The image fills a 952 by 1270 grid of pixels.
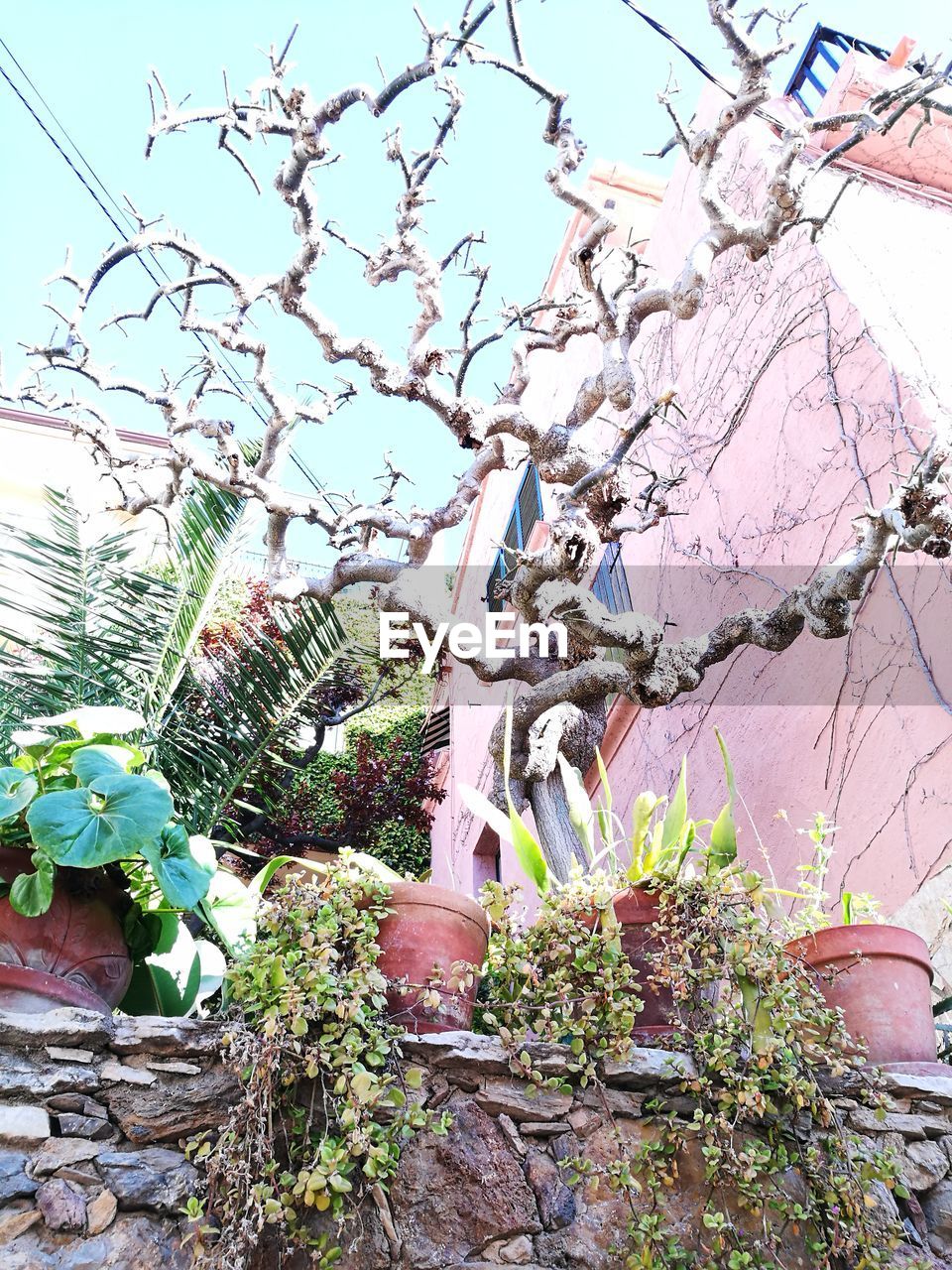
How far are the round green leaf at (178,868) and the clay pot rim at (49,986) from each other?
0.25 m

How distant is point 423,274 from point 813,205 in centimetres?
194

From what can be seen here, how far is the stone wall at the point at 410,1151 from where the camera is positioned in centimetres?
185

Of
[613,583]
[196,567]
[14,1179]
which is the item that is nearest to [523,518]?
[613,583]

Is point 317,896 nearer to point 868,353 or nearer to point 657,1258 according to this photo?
point 657,1258

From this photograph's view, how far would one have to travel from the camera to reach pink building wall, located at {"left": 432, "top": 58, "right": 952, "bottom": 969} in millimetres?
3098

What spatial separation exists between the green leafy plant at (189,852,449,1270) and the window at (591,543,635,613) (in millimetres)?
3591

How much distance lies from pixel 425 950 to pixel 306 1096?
1.30 feet

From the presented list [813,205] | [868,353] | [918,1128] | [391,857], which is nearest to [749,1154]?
[918,1128]

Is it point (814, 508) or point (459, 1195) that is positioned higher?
point (814, 508)

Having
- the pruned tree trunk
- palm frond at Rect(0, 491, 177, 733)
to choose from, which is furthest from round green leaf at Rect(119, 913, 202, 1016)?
the pruned tree trunk

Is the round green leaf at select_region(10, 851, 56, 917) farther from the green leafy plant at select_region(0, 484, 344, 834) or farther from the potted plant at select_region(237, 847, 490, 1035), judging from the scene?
the green leafy plant at select_region(0, 484, 344, 834)

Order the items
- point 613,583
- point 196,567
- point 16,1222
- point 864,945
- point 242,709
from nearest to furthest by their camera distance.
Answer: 1. point 16,1222
2. point 864,945
3. point 242,709
4. point 196,567
5. point 613,583

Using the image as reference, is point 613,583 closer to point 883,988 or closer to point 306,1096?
point 883,988

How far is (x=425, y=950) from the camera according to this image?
A: 2.26 metres
